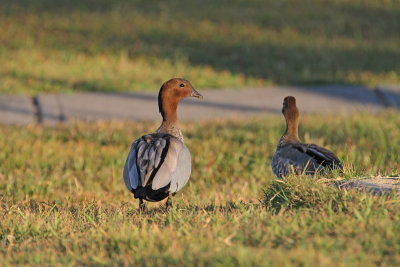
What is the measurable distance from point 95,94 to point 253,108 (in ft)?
8.07

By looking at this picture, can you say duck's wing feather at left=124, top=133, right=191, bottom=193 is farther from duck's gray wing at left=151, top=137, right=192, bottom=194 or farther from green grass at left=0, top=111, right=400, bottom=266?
green grass at left=0, top=111, right=400, bottom=266

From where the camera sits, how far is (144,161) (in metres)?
4.94

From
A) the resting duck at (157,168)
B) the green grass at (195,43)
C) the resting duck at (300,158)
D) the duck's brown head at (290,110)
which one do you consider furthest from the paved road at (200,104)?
the resting duck at (157,168)

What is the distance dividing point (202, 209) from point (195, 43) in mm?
8945

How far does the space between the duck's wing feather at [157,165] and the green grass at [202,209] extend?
0.74ft

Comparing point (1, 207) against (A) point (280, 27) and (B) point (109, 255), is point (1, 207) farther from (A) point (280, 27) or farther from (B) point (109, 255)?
(A) point (280, 27)

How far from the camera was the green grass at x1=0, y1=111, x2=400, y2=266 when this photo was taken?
3633 mm

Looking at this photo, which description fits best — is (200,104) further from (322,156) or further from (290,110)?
(322,156)

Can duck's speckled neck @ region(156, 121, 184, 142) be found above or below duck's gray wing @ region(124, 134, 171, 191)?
above

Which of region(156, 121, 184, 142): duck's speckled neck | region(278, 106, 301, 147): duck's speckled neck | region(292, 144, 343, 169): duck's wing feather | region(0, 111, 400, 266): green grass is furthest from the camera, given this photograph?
region(278, 106, 301, 147): duck's speckled neck

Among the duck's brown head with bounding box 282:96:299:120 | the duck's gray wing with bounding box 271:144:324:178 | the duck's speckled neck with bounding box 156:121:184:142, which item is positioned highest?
the duck's brown head with bounding box 282:96:299:120

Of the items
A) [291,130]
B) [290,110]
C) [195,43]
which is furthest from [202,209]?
[195,43]

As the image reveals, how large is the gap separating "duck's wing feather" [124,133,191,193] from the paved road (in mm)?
4195

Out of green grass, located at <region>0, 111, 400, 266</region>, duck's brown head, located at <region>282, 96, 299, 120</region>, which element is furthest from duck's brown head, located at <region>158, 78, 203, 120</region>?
duck's brown head, located at <region>282, 96, 299, 120</region>
